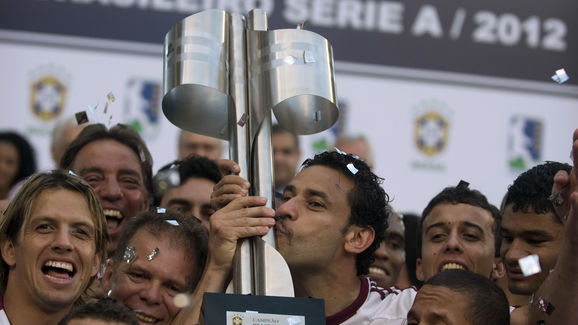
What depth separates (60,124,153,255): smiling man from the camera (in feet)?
14.3

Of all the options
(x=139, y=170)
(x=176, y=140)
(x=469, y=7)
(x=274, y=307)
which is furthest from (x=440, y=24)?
(x=274, y=307)

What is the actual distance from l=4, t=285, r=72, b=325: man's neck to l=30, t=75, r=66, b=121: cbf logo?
3.33 meters

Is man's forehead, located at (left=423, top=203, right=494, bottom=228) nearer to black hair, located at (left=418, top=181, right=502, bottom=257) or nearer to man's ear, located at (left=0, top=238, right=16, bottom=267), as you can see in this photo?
black hair, located at (left=418, top=181, right=502, bottom=257)

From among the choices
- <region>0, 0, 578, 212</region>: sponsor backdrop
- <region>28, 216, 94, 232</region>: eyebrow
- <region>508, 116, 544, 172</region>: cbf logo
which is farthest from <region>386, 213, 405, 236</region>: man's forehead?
<region>508, 116, 544, 172</region>: cbf logo

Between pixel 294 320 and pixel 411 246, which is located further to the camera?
pixel 411 246

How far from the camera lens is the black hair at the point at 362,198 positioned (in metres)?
3.91

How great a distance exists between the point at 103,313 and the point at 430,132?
4338mm

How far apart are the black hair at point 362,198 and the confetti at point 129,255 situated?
74 centimetres

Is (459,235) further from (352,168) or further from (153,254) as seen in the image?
(153,254)

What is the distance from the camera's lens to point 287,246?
359 cm

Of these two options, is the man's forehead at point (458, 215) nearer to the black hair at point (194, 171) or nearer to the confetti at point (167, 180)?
the black hair at point (194, 171)

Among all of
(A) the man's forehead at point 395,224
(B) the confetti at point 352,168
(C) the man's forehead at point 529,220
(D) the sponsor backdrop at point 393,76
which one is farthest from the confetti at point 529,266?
(D) the sponsor backdrop at point 393,76

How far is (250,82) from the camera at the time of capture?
3229mm

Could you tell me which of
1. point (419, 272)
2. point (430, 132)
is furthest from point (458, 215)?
point (430, 132)
